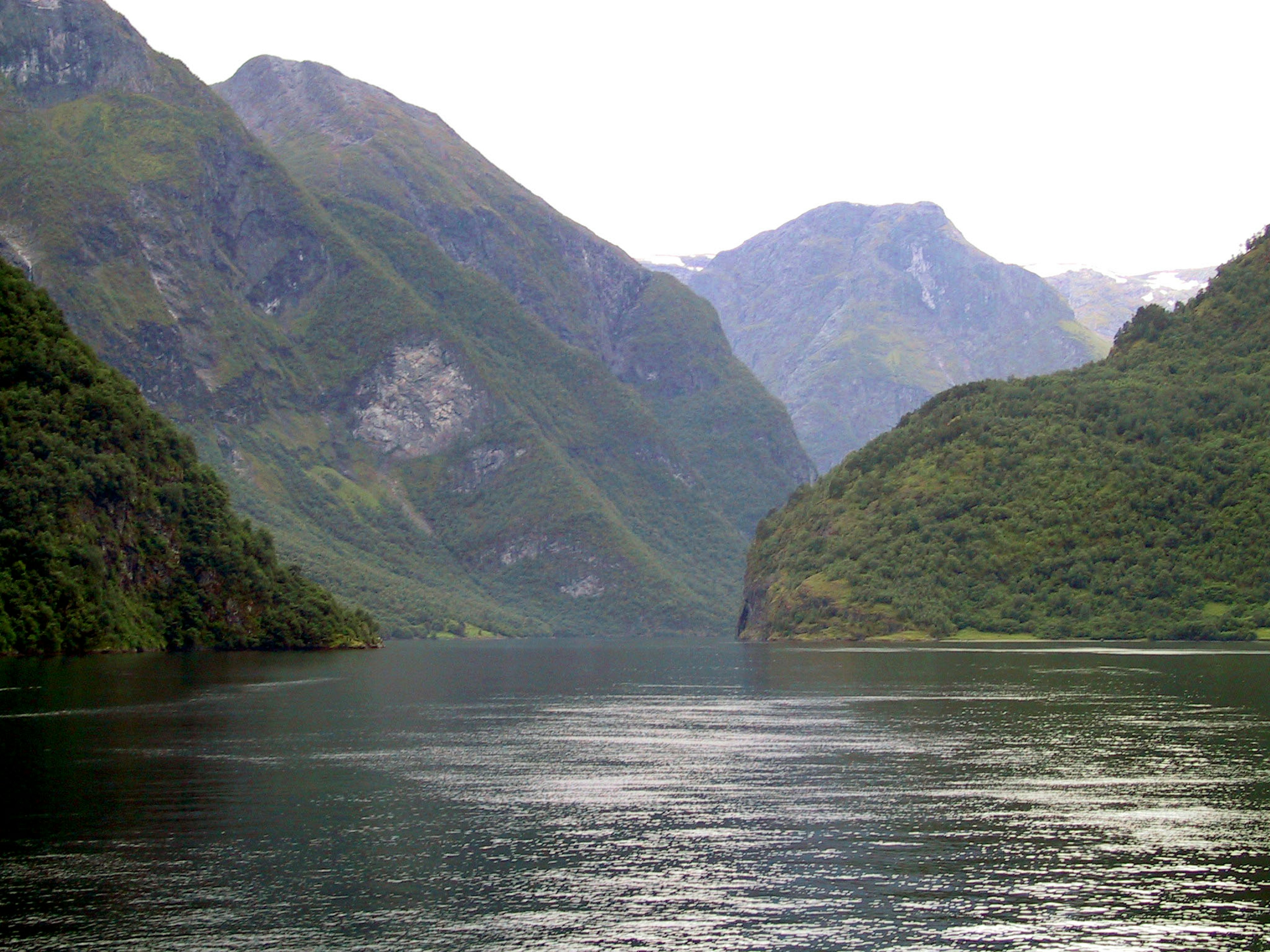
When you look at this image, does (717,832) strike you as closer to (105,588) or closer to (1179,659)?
(1179,659)

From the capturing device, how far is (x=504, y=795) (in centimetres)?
6066

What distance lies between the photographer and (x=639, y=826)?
173 feet

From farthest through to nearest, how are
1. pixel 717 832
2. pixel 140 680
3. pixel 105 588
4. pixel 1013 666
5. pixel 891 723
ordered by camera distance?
1. pixel 105 588
2. pixel 1013 666
3. pixel 140 680
4. pixel 891 723
5. pixel 717 832

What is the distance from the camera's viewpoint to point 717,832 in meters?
51.5

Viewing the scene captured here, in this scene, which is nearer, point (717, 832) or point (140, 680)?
point (717, 832)

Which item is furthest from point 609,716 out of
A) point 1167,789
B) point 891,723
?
point 1167,789

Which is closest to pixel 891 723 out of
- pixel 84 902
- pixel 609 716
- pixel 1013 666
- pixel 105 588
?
pixel 609 716

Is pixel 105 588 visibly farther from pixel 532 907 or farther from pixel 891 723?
pixel 532 907

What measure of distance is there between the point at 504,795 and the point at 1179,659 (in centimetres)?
12261

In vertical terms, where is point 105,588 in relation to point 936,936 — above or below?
above

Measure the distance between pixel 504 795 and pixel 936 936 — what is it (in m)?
27.0

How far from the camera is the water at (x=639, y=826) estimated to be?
3847 cm

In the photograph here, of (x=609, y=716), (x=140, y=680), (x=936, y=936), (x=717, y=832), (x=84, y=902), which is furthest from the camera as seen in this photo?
(x=140, y=680)

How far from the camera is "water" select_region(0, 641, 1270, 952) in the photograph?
38469 mm
